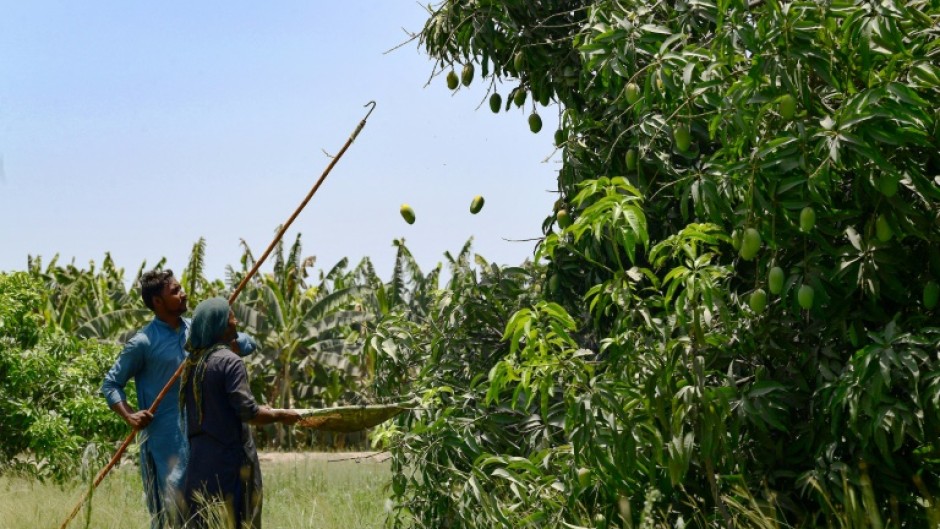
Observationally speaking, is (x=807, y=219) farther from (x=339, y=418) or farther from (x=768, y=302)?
(x=339, y=418)

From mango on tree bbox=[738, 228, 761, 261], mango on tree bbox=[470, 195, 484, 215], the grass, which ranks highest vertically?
mango on tree bbox=[470, 195, 484, 215]

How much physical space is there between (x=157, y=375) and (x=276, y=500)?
318 cm

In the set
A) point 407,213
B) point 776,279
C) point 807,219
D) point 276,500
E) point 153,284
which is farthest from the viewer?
point 276,500

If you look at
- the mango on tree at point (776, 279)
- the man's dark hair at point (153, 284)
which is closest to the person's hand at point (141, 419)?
the man's dark hair at point (153, 284)

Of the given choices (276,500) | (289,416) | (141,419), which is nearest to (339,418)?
(289,416)

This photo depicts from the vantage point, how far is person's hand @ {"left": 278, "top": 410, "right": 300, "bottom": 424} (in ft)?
17.3

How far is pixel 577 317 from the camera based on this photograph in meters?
6.22

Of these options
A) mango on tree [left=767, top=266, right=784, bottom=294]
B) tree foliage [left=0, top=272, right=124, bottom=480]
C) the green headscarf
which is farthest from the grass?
mango on tree [left=767, top=266, right=784, bottom=294]

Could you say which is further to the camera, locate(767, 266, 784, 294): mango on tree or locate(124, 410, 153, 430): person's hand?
locate(124, 410, 153, 430): person's hand

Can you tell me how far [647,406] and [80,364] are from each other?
26.5 ft

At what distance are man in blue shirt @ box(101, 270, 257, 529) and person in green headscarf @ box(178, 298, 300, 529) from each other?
30.9 inches

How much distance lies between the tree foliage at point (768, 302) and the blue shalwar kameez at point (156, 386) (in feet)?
5.58

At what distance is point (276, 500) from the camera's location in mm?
9281

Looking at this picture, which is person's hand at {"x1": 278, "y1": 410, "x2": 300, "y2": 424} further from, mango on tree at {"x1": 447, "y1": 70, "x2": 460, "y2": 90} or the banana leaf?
mango on tree at {"x1": 447, "y1": 70, "x2": 460, "y2": 90}
